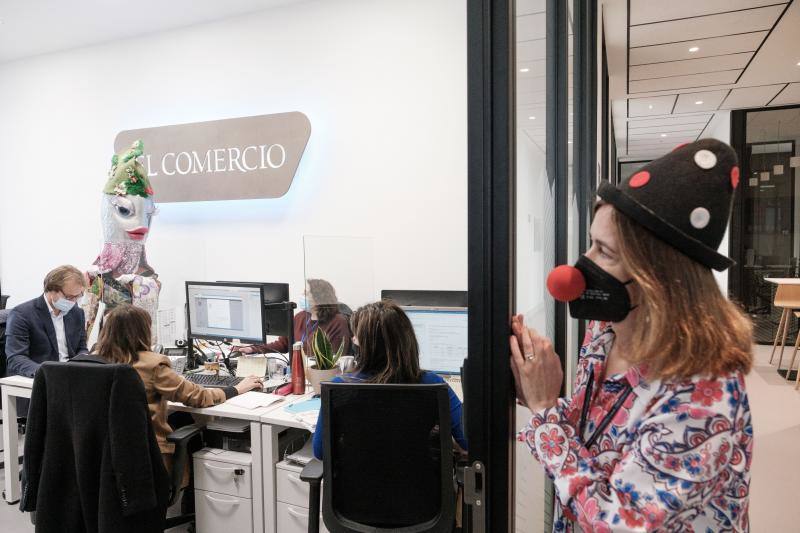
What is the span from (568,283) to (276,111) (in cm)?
365

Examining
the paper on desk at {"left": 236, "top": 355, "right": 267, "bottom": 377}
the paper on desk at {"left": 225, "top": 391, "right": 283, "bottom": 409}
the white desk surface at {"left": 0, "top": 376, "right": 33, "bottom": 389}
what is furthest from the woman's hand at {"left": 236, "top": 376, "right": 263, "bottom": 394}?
the white desk surface at {"left": 0, "top": 376, "right": 33, "bottom": 389}

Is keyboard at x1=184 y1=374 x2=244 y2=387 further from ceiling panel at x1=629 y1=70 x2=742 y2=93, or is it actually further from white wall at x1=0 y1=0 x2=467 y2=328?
ceiling panel at x1=629 y1=70 x2=742 y2=93

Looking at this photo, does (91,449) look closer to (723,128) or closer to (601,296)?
(601,296)

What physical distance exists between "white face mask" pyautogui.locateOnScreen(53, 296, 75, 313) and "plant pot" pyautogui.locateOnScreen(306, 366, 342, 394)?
1.73 m

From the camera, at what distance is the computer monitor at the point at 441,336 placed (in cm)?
233

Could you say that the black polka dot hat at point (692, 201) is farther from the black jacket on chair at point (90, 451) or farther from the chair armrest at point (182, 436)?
the chair armrest at point (182, 436)

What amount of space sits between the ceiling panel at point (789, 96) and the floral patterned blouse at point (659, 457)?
6.69 meters

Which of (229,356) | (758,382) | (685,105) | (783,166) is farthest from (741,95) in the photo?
(229,356)

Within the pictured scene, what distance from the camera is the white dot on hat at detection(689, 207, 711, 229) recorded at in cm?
73

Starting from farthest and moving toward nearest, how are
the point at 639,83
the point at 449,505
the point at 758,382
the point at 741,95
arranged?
the point at 741,95, the point at 639,83, the point at 758,382, the point at 449,505

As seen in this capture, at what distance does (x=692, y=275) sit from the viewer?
750mm

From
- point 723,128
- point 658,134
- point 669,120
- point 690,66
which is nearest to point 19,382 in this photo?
point 690,66

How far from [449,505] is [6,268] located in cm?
546

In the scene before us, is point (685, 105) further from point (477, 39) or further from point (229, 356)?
point (477, 39)
